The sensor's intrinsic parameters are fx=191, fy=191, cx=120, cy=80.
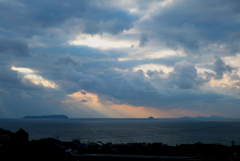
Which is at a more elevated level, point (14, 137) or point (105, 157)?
point (14, 137)

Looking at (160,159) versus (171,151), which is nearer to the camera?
(160,159)

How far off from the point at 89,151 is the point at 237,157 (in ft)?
128

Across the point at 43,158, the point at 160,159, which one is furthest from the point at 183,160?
the point at 43,158

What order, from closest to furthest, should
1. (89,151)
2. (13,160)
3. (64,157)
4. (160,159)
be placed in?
(13,160) → (64,157) → (160,159) → (89,151)

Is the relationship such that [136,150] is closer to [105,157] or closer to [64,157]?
[105,157]

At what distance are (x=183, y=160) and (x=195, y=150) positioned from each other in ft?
50.5

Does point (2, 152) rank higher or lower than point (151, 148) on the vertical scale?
higher

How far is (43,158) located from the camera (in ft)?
130

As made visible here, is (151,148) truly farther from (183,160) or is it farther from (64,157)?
(64,157)

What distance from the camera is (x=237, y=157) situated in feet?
153

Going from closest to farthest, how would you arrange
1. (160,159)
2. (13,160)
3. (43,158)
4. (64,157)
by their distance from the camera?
1. (13,160)
2. (43,158)
3. (64,157)
4. (160,159)

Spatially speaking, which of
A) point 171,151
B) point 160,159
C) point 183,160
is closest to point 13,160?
point 160,159

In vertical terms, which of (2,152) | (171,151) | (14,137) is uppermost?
(14,137)

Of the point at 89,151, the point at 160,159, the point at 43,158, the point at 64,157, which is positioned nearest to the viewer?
the point at 43,158
